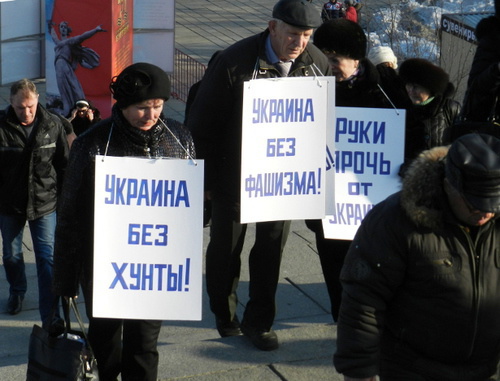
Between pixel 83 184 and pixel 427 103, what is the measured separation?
2.29 metres

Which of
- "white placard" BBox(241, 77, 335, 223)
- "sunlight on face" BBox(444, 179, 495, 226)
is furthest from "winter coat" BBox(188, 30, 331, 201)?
"sunlight on face" BBox(444, 179, 495, 226)

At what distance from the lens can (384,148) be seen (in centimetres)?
573

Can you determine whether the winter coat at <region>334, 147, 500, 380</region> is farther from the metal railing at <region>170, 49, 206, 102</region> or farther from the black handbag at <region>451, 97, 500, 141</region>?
the metal railing at <region>170, 49, 206, 102</region>

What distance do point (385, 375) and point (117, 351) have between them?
5.40ft

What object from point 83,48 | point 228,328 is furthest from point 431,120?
point 83,48

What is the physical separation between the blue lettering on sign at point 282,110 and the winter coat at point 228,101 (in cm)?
14

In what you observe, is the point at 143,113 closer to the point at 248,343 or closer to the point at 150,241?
the point at 150,241

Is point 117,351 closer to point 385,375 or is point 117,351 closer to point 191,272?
point 191,272

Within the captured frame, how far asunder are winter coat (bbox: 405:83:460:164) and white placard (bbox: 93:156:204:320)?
1.81 meters

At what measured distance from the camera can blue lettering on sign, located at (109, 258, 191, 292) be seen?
4496 mm

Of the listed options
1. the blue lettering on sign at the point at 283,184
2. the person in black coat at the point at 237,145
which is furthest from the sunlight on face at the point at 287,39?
the blue lettering on sign at the point at 283,184

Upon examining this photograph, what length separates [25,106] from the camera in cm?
688

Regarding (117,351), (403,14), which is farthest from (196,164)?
→ (403,14)

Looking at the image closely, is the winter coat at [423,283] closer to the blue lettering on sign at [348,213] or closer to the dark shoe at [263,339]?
the dark shoe at [263,339]
